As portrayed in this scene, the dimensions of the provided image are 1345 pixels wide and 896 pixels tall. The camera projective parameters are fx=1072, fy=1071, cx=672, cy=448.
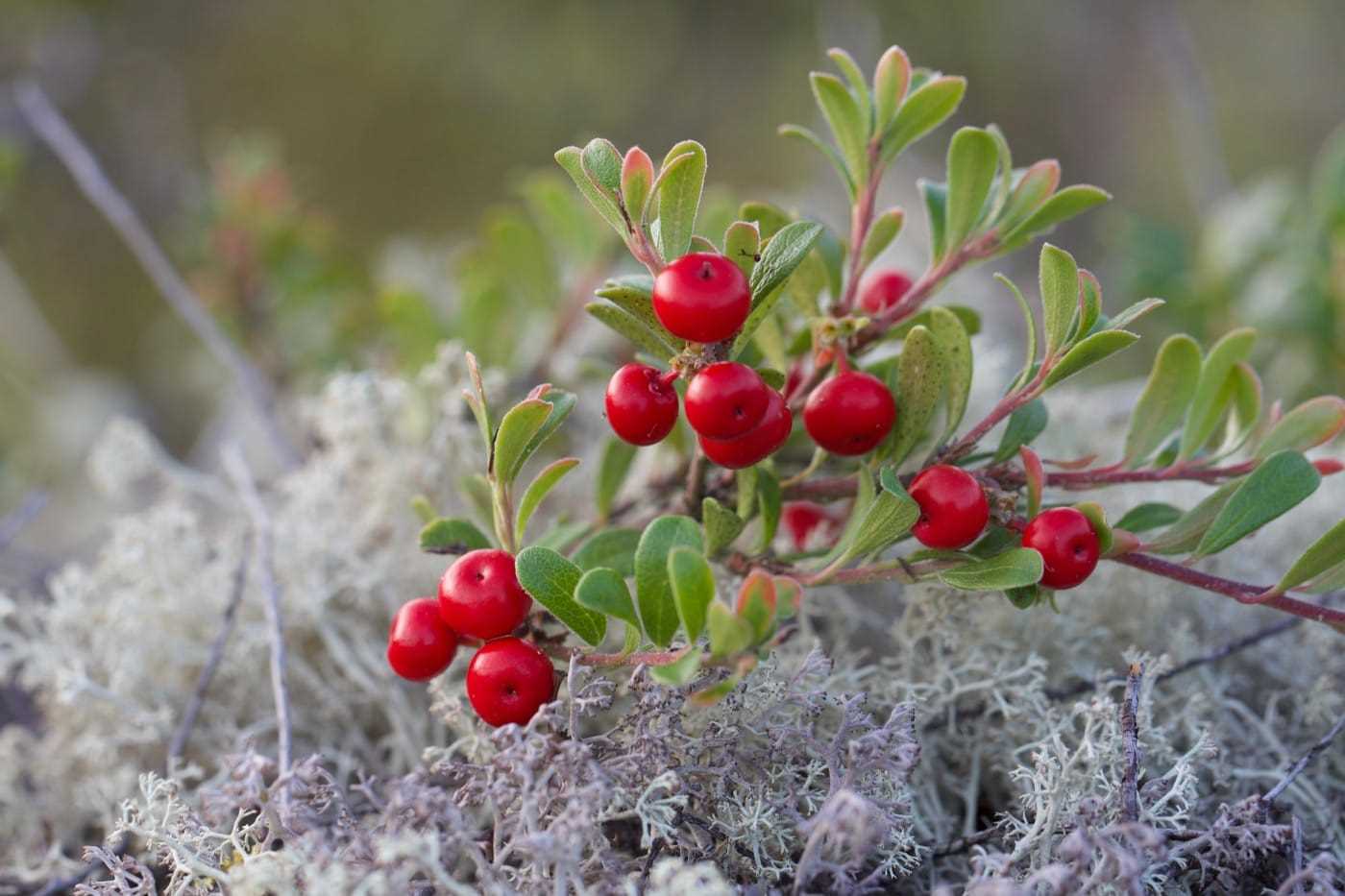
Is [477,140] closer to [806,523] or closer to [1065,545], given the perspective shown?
[806,523]

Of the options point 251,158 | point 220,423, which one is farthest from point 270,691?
point 220,423

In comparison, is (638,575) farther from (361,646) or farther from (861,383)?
(361,646)

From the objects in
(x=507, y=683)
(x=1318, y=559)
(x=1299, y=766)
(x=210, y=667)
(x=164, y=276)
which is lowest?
(x=1299, y=766)

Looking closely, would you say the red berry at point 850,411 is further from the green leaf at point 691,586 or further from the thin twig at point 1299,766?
the thin twig at point 1299,766

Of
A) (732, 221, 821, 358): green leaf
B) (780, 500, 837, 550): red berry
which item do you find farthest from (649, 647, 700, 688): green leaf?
(780, 500, 837, 550): red berry

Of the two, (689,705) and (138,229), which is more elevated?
(138,229)

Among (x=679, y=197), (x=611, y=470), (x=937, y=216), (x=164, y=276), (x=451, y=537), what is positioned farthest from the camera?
(x=164, y=276)

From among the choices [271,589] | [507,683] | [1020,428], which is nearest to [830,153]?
[1020,428]
